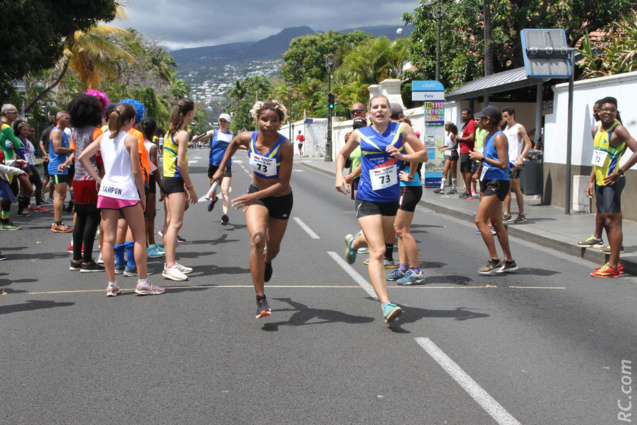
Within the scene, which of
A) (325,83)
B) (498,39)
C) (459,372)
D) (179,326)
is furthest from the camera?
(325,83)

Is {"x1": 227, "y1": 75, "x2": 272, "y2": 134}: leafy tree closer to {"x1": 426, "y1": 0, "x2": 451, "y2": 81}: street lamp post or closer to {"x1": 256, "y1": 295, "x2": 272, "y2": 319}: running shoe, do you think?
{"x1": 426, "y1": 0, "x2": 451, "y2": 81}: street lamp post

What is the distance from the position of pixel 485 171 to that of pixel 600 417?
177 inches

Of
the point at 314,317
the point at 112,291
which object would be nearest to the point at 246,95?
the point at 112,291

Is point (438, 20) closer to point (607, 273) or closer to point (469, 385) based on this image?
point (607, 273)

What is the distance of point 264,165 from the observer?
541cm

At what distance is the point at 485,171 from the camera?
7773mm

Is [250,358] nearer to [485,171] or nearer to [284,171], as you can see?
[284,171]

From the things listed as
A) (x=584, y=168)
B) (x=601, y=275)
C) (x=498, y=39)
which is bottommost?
(x=601, y=275)

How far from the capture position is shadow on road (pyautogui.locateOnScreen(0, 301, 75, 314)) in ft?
19.5

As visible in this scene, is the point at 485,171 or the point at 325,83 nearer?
the point at 485,171

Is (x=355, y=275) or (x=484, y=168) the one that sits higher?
(x=484, y=168)

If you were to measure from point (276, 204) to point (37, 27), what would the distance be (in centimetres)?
1520

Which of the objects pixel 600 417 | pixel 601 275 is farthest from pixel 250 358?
pixel 601 275

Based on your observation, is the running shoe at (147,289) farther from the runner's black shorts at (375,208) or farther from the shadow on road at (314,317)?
the runner's black shorts at (375,208)
